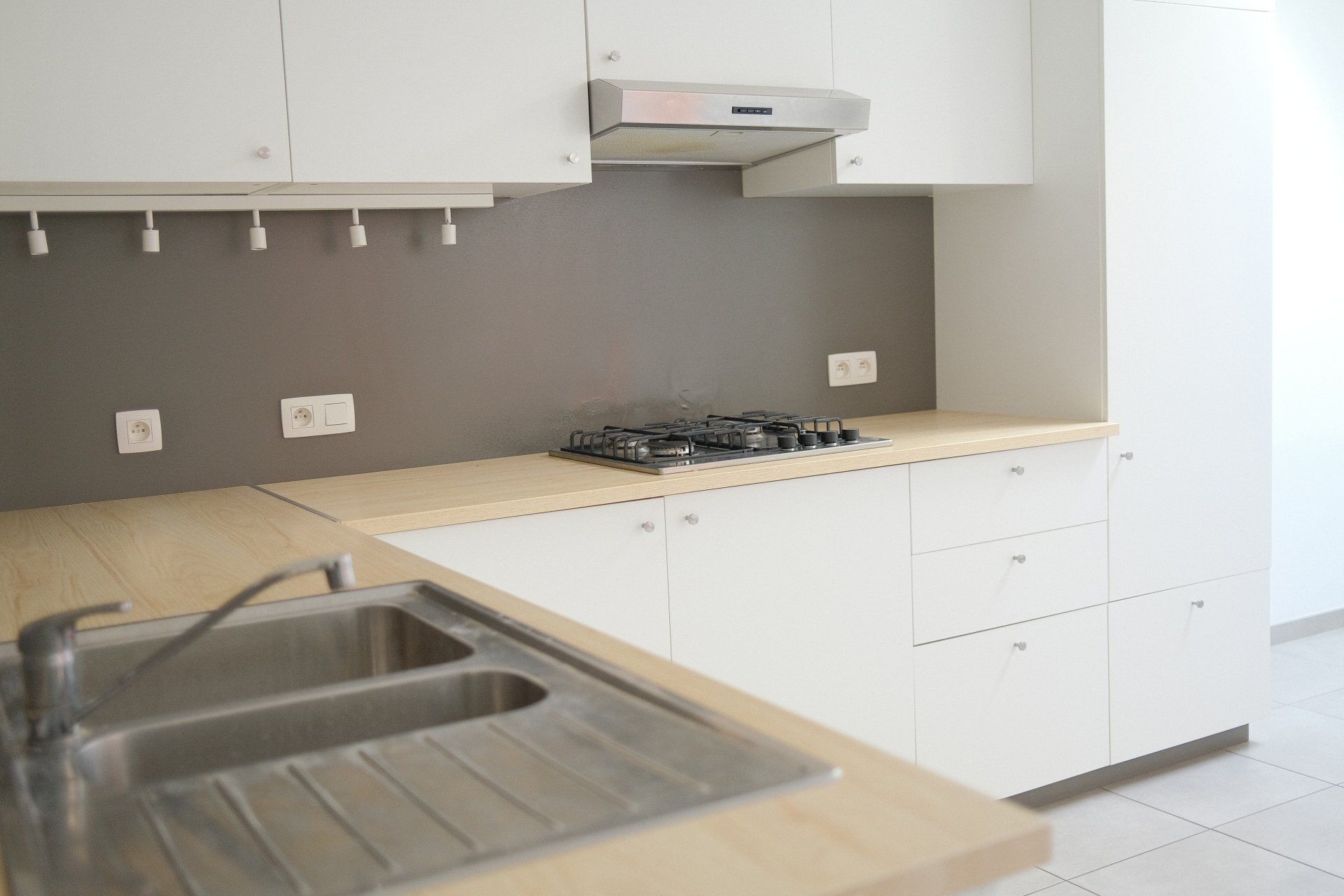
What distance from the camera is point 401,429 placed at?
2.70m

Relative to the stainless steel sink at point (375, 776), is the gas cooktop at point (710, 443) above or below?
above

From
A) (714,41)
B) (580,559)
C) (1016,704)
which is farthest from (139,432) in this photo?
(1016,704)

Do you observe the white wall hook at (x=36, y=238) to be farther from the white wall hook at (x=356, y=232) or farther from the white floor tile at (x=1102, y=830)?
the white floor tile at (x=1102, y=830)

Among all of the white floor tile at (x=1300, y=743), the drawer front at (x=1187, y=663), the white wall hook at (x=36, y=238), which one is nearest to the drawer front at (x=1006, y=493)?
the drawer front at (x=1187, y=663)

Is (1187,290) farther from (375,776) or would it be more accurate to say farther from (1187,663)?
(375,776)

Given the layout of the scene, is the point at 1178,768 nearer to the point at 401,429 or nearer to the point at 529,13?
the point at 401,429

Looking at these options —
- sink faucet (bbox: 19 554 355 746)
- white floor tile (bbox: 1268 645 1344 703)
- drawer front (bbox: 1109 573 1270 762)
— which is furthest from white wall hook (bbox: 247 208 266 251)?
white floor tile (bbox: 1268 645 1344 703)

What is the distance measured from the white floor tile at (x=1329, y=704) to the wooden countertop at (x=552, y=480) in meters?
1.26

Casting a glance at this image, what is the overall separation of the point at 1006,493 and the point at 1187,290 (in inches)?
30.0

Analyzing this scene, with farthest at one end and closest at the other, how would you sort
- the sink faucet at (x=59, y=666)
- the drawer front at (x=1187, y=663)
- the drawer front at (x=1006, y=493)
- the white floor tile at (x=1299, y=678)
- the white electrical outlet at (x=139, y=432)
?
the white floor tile at (x=1299, y=678) → the drawer front at (x=1187, y=663) → the drawer front at (x=1006, y=493) → the white electrical outlet at (x=139, y=432) → the sink faucet at (x=59, y=666)

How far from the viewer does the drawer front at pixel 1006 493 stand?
8.68 ft

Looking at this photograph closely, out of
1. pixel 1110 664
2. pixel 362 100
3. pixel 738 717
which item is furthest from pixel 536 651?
pixel 1110 664

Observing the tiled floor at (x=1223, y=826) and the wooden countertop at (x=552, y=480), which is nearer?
the wooden countertop at (x=552, y=480)

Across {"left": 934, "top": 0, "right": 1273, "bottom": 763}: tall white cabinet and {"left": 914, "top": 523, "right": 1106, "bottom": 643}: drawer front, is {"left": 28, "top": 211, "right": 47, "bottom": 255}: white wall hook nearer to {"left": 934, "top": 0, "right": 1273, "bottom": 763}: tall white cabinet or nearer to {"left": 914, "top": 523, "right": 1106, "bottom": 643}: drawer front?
{"left": 914, "top": 523, "right": 1106, "bottom": 643}: drawer front
